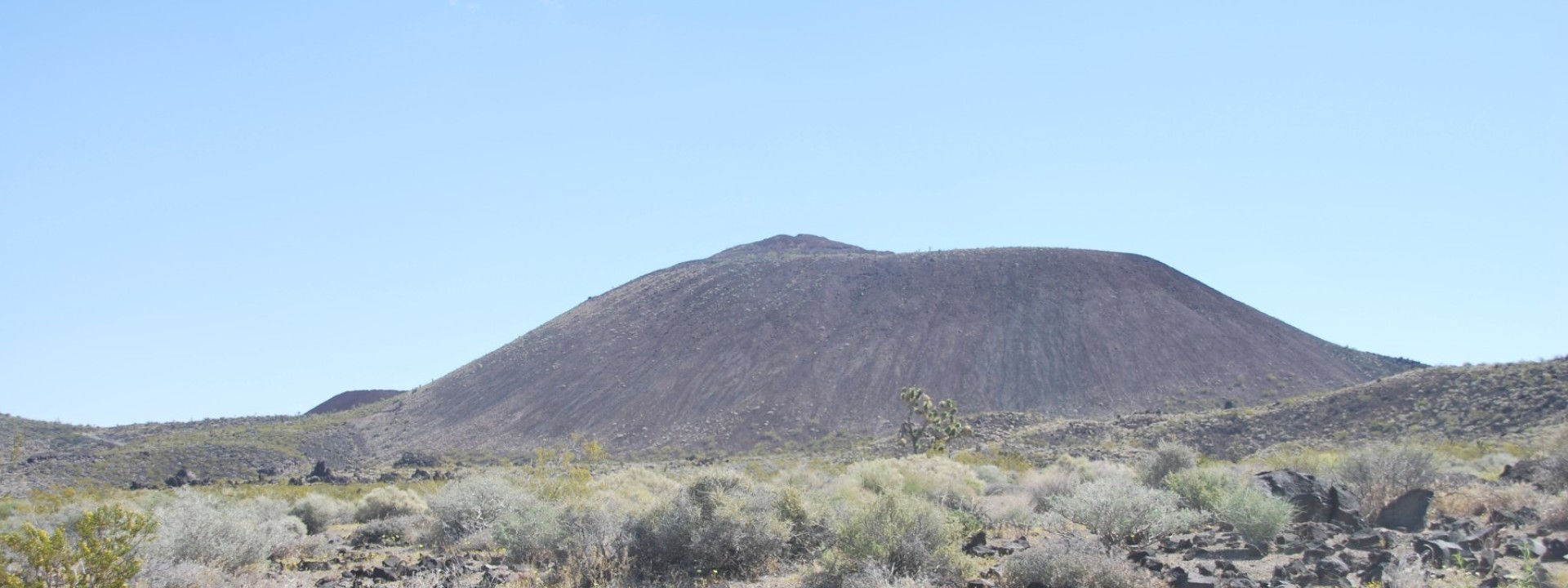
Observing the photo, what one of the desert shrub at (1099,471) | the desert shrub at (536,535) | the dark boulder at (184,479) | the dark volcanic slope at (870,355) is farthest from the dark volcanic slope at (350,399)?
the desert shrub at (536,535)

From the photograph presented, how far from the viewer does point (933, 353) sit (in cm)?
8144

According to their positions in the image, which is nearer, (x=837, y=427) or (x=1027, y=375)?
(x=837, y=427)

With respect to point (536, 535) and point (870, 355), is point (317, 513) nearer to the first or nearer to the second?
point (536, 535)

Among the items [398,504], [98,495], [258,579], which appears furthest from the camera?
[98,495]

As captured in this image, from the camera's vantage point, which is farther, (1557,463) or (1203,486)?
(1557,463)

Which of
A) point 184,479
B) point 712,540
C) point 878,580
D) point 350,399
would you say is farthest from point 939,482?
point 350,399

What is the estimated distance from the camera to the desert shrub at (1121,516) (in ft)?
48.1

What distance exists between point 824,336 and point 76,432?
54466 millimetres

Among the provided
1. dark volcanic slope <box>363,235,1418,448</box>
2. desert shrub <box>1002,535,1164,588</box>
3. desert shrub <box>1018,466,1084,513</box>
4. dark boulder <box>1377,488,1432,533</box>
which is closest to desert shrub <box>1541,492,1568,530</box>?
dark boulder <box>1377,488,1432,533</box>

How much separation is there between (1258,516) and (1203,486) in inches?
183

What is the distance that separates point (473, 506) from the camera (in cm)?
1888

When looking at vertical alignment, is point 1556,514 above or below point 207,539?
below

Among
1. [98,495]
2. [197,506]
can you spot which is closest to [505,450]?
[98,495]

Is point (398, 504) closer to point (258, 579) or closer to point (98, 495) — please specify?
point (98, 495)
